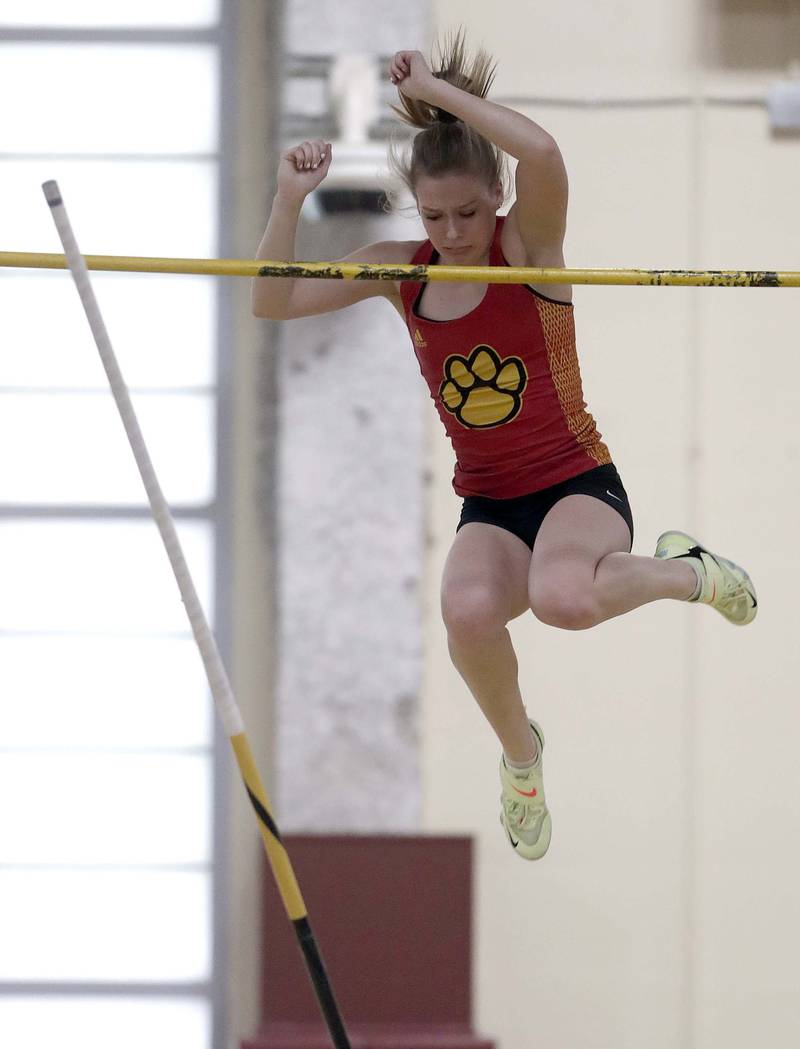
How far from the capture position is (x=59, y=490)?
3.89 m

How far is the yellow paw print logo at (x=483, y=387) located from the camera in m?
2.24

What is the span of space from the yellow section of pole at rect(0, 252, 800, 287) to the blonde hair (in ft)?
0.53

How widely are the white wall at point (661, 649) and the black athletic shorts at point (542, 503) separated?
1364 millimetres

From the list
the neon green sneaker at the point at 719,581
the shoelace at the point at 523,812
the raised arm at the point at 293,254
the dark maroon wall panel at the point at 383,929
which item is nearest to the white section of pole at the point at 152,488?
the raised arm at the point at 293,254

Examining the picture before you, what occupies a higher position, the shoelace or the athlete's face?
the athlete's face

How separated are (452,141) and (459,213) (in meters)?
0.11

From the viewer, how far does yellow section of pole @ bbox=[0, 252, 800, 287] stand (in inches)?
80.3

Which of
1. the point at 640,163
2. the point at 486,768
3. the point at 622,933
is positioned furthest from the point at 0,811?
the point at 640,163

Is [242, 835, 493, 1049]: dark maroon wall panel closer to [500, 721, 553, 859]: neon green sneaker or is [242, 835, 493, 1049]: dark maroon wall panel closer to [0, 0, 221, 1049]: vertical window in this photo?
[0, 0, 221, 1049]: vertical window

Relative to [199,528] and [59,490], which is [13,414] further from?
[199,528]

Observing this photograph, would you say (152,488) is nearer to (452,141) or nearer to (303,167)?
(303,167)

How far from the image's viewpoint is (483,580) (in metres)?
2.20

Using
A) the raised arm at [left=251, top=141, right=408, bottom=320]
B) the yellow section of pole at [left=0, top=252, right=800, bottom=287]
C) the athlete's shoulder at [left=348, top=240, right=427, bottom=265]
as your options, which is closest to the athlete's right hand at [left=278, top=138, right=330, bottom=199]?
the raised arm at [left=251, top=141, right=408, bottom=320]

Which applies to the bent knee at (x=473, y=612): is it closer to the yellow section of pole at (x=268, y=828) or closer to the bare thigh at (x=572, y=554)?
the bare thigh at (x=572, y=554)
